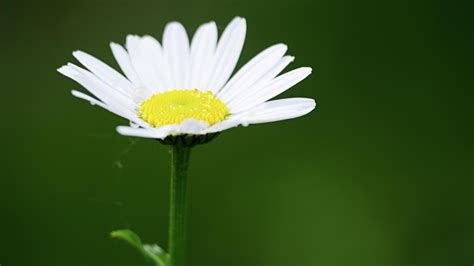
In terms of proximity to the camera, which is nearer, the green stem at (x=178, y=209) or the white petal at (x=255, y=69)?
the green stem at (x=178, y=209)

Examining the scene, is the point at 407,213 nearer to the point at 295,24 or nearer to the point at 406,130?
the point at 406,130

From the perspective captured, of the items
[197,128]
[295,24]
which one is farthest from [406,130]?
[197,128]

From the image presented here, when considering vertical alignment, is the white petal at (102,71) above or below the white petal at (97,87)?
above

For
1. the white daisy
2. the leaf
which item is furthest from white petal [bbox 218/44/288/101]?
the leaf

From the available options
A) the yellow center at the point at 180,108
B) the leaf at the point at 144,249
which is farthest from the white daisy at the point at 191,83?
the leaf at the point at 144,249

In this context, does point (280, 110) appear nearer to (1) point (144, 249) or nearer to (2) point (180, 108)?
(2) point (180, 108)

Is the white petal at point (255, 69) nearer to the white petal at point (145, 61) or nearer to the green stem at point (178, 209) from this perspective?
the white petal at point (145, 61)

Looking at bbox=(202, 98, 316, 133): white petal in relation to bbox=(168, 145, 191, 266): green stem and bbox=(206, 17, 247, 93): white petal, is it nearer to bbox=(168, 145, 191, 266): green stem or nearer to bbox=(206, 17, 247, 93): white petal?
bbox=(168, 145, 191, 266): green stem
